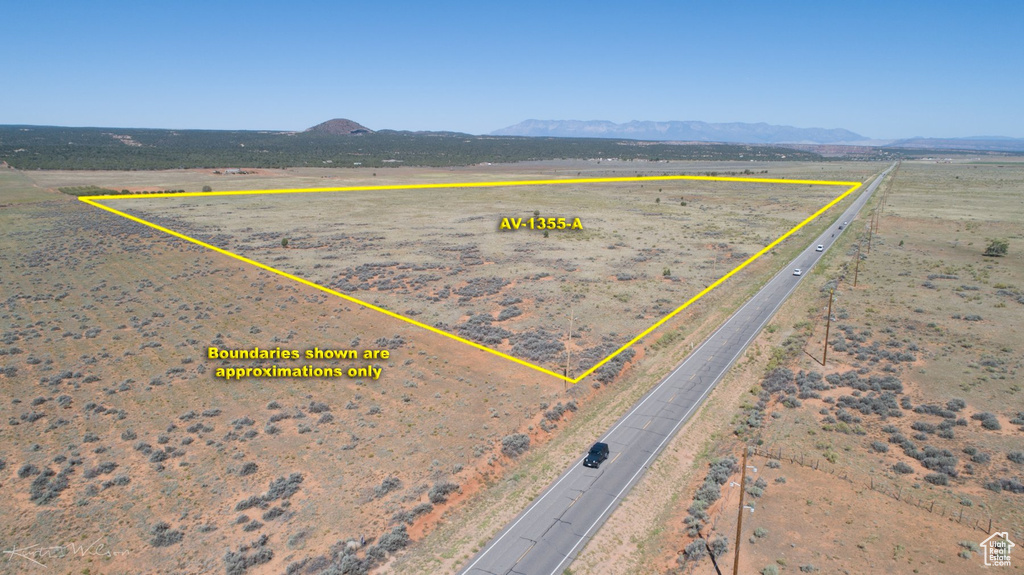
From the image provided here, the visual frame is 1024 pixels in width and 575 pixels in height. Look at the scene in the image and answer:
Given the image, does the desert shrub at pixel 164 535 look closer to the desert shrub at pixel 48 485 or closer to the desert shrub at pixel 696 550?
the desert shrub at pixel 48 485

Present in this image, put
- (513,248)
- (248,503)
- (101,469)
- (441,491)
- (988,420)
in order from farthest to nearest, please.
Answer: (513,248) < (988,420) < (101,469) < (441,491) < (248,503)

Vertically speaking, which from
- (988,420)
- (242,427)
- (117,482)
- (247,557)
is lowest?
(247,557)

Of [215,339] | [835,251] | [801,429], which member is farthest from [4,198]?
[835,251]

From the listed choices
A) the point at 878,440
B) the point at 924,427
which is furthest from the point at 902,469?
the point at 924,427

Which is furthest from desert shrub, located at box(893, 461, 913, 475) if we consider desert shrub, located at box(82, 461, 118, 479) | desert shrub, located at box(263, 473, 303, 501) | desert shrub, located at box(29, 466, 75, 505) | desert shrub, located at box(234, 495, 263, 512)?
desert shrub, located at box(29, 466, 75, 505)

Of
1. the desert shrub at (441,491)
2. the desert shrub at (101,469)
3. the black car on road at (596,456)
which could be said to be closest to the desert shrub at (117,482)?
the desert shrub at (101,469)

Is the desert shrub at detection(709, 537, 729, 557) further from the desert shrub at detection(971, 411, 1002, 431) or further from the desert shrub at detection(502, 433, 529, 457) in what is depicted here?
the desert shrub at detection(971, 411, 1002, 431)

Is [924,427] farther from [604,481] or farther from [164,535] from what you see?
[164,535]

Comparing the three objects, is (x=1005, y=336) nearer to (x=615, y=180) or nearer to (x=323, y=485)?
(x=323, y=485)
